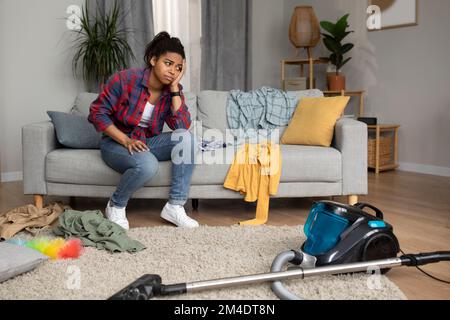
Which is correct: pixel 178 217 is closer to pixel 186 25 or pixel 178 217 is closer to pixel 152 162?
pixel 152 162

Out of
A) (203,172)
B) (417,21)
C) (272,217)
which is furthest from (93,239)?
(417,21)

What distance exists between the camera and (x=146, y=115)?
8.50ft

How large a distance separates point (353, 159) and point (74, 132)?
5.37ft

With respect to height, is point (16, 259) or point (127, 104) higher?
point (127, 104)

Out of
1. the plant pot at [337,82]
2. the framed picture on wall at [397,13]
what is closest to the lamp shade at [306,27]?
the plant pot at [337,82]

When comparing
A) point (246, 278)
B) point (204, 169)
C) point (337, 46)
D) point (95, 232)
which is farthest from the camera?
point (337, 46)

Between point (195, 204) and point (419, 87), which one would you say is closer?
point (195, 204)

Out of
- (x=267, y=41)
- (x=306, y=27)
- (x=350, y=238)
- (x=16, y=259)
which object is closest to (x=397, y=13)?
(x=306, y=27)

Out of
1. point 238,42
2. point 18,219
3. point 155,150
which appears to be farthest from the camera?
point 238,42

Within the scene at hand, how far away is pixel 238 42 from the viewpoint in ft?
17.6

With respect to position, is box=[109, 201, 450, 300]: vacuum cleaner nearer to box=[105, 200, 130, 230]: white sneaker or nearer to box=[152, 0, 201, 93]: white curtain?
box=[105, 200, 130, 230]: white sneaker

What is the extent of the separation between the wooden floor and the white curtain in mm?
2038
